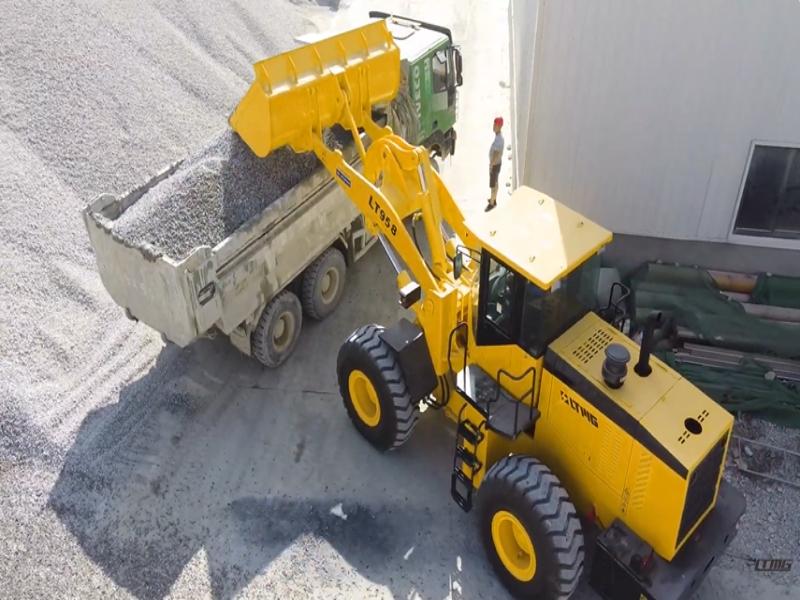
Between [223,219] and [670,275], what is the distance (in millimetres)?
5511

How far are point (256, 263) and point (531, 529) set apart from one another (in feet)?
13.4

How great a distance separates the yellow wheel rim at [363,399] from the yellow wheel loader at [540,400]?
0.02 metres

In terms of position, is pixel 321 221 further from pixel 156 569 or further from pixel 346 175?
pixel 156 569

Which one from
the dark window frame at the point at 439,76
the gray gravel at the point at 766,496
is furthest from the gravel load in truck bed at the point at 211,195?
the gray gravel at the point at 766,496

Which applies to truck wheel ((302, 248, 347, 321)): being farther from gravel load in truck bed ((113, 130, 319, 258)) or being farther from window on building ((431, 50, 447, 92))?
window on building ((431, 50, 447, 92))

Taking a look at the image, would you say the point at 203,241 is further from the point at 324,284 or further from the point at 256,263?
the point at 324,284

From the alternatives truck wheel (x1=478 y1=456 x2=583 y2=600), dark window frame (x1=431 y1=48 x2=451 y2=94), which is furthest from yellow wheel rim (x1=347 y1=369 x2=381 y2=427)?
dark window frame (x1=431 y1=48 x2=451 y2=94)

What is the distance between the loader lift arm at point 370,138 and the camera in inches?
Result: 298

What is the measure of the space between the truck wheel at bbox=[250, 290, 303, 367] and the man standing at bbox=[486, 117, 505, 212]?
11.8 feet

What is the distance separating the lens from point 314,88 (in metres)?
8.63

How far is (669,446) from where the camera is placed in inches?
232

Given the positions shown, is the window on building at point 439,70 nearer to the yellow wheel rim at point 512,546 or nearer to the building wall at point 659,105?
the building wall at point 659,105

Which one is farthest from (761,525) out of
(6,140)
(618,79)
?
(6,140)

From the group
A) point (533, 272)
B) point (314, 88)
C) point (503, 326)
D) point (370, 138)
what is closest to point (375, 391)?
point (503, 326)
